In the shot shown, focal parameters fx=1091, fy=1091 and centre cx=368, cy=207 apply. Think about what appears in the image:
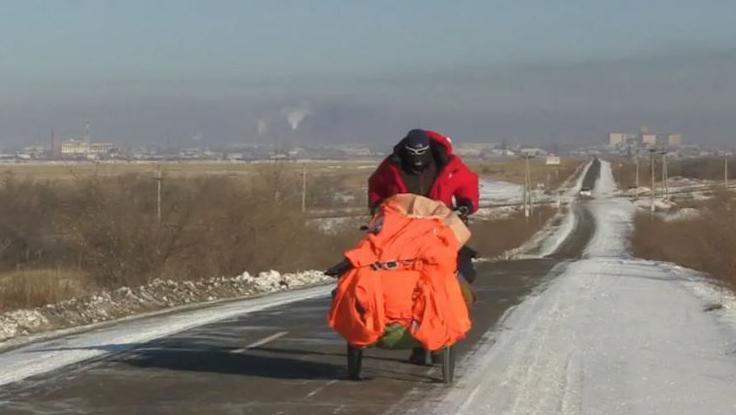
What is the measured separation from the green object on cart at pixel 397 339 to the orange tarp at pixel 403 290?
0.06 meters

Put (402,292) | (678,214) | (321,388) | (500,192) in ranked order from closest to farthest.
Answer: (402,292)
(321,388)
(678,214)
(500,192)

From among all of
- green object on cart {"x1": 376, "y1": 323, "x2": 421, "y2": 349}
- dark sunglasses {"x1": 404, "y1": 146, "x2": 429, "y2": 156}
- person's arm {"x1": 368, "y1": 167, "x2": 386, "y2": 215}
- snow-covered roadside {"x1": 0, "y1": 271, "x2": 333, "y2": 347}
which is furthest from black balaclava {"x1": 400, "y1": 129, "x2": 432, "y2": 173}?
snow-covered roadside {"x1": 0, "y1": 271, "x2": 333, "y2": 347}

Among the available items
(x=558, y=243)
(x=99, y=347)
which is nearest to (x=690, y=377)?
(x=99, y=347)

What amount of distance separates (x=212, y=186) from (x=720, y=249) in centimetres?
2167

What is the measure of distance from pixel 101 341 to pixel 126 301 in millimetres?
8180

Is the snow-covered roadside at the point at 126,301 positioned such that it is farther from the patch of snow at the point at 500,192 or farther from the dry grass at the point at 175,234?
the patch of snow at the point at 500,192

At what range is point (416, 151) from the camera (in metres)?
9.77

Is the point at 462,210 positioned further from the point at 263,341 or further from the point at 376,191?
the point at 263,341

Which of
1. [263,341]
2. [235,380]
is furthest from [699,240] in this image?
[235,380]

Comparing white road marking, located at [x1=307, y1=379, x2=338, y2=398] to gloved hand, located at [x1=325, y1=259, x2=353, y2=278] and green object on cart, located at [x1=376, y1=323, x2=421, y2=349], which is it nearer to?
green object on cart, located at [x1=376, y1=323, x2=421, y2=349]

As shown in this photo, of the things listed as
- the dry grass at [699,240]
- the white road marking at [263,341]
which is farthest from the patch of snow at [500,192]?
the white road marking at [263,341]

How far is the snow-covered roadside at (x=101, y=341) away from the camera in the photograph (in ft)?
37.4

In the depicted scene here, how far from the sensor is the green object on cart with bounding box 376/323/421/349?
907 centimetres

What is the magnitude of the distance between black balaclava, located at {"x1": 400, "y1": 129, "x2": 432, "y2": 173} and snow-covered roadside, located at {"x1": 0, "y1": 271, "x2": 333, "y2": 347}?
7.46 m
